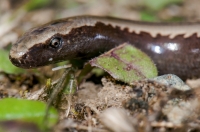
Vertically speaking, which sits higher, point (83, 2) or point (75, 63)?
point (83, 2)

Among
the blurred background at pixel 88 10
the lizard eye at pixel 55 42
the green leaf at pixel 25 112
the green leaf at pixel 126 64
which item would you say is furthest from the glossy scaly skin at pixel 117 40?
the blurred background at pixel 88 10

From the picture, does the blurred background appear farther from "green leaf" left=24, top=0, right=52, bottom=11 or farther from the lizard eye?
the lizard eye

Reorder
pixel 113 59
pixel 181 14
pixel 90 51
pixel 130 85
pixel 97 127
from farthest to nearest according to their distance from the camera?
pixel 181 14, pixel 90 51, pixel 113 59, pixel 130 85, pixel 97 127

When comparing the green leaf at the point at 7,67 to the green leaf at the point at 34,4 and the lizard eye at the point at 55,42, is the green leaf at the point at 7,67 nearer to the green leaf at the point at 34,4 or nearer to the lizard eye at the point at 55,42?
the lizard eye at the point at 55,42

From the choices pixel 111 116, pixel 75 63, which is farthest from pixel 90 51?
pixel 111 116

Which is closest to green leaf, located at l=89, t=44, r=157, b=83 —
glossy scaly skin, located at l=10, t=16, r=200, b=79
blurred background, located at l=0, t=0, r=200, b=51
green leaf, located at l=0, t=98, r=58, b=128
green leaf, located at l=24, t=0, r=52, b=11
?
glossy scaly skin, located at l=10, t=16, r=200, b=79

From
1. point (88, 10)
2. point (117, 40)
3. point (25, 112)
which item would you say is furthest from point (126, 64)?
point (88, 10)

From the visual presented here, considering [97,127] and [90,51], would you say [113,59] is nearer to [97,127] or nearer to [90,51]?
[90,51]
